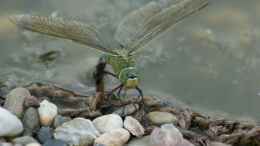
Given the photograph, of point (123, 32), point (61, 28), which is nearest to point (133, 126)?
point (61, 28)

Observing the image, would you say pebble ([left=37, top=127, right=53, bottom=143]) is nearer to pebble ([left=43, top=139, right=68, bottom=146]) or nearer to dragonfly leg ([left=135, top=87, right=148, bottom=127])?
pebble ([left=43, top=139, right=68, bottom=146])

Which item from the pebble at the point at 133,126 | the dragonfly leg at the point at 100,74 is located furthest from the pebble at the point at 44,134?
the dragonfly leg at the point at 100,74


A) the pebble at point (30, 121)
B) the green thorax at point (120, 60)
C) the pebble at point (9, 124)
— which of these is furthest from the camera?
the green thorax at point (120, 60)

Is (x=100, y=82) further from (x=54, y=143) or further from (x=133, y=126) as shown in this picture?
(x=54, y=143)

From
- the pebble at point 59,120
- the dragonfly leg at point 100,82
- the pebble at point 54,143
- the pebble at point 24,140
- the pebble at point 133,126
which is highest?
the dragonfly leg at point 100,82

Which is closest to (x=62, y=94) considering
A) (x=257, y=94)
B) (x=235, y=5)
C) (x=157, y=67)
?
(x=157, y=67)

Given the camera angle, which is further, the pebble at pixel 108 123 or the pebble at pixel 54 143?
the pebble at pixel 108 123

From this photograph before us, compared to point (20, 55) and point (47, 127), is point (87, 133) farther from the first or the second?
point (20, 55)

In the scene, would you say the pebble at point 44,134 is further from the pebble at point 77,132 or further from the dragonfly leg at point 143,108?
the dragonfly leg at point 143,108

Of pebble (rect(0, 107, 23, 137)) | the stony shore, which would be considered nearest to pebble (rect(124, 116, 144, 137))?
the stony shore
